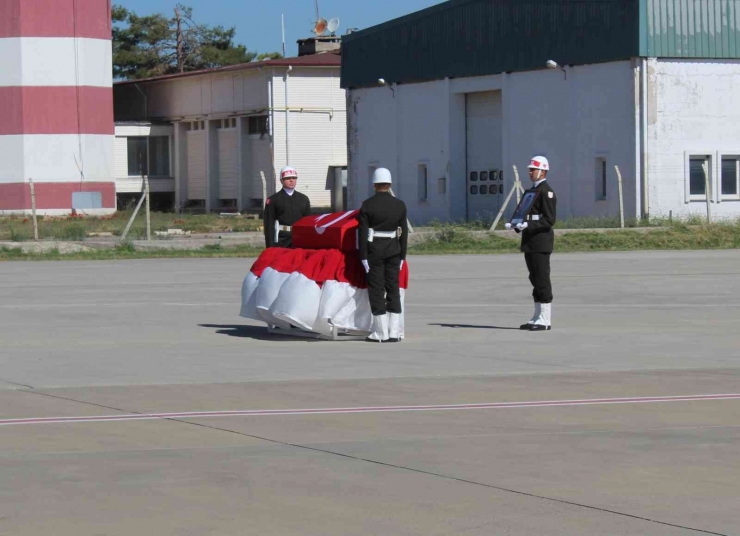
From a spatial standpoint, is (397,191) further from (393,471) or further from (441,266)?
(393,471)

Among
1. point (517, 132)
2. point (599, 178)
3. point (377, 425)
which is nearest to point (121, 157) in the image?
point (517, 132)

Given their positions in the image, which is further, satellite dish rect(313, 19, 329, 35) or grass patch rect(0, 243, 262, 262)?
satellite dish rect(313, 19, 329, 35)

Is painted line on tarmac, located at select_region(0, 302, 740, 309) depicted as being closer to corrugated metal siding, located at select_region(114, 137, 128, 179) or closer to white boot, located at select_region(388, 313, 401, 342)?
white boot, located at select_region(388, 313, 401, 342)

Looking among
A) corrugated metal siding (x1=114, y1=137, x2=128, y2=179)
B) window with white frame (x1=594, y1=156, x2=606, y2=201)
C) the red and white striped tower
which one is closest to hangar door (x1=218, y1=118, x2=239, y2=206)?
corrugated metal siding (x1=114, y1=137, x2=128, y2=179)

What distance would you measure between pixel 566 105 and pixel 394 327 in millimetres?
29545

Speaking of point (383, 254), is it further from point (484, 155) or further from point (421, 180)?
point (421, 180)

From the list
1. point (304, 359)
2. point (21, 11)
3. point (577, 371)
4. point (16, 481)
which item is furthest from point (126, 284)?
point (21, 11)

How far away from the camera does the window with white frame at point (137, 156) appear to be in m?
70.8

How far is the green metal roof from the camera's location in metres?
40.0

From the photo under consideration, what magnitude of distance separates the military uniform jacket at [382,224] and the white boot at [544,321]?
2.02m

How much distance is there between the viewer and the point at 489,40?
46.3m

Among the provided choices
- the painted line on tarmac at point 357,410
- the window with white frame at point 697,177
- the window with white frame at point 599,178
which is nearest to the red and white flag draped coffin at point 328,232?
the painted line on tarmac at point 357,410

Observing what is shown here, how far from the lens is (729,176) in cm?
4109

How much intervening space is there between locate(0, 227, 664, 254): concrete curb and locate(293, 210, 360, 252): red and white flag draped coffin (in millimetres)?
18627
